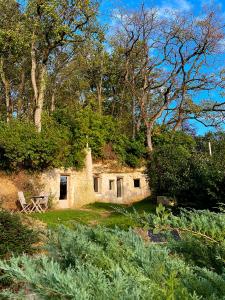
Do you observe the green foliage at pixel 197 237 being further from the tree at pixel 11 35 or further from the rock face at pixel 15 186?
the tree at pixel 11 35

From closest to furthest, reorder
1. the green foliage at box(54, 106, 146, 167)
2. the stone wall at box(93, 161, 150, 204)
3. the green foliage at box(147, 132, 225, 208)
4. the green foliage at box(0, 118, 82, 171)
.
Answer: the green foliage at box(147, 132, 225, 208) → the green foliage at box(0, 118, 82, 171) → the green foliage at box(54, 106, 146, 167) → the stone wall at box(93, 161, 150, 204)

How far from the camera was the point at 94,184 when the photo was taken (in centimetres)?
2323

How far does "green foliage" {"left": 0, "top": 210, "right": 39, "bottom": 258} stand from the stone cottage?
12410 mm

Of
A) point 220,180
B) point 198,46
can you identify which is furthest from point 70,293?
point 198,46

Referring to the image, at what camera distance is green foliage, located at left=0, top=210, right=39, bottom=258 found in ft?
22.0

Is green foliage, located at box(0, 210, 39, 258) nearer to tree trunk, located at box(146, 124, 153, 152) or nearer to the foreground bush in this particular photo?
the foreground bush

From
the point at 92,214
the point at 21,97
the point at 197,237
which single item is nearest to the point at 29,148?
the point at 92,214

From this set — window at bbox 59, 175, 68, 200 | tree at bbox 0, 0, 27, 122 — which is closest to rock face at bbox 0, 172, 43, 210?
window at bbox 59, 175, 68, 200

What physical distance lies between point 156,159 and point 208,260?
16361 millimetres

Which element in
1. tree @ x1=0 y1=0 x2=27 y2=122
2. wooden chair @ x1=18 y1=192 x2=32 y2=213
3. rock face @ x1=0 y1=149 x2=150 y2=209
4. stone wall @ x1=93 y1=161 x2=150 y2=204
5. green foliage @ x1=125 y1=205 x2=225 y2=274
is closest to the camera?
Result: green foliage @ x1=125 y1=205 x2=225 y2=274

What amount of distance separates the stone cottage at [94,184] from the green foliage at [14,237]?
12410mm

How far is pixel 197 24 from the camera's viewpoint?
2580 centimetres

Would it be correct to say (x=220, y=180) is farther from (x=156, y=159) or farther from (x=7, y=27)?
(x=7, y=27)

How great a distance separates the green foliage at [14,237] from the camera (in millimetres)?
6705
